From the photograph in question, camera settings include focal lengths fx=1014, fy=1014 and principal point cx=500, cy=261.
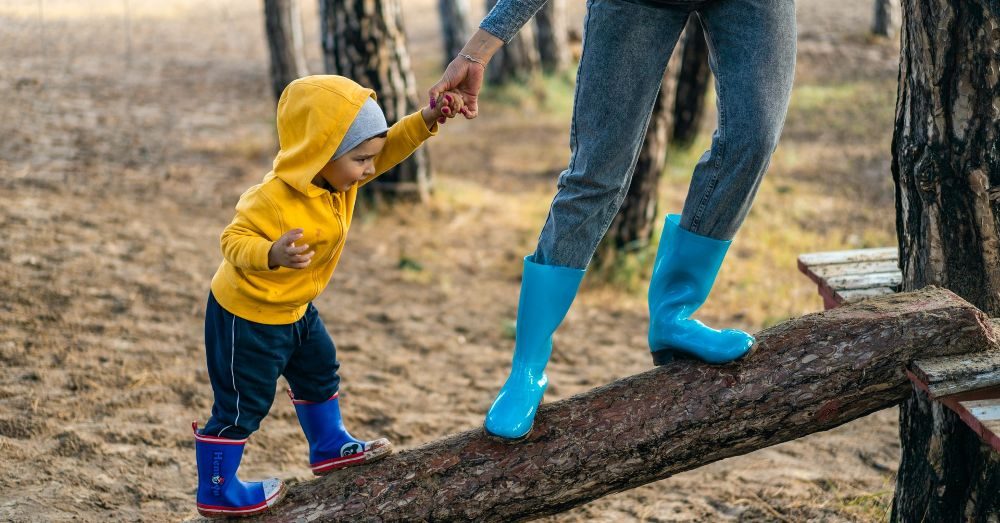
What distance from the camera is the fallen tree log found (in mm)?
2701

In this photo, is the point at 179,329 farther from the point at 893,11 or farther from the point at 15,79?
the point at 893,11

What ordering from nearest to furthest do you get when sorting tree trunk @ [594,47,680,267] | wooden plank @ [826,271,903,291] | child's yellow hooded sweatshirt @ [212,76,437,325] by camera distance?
child's yellow hooded sweatshirt @ [212,76,437,325], wooden plank @ [826,271,903,291], tree trunk @ [594,47,680,267]

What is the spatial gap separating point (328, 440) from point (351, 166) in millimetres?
819

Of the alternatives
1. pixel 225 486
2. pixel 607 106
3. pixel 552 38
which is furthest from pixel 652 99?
pixel 552 38

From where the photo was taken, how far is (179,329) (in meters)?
4.99

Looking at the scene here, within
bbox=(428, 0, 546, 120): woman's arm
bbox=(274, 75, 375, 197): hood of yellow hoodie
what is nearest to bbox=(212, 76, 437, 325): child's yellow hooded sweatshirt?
bbox=(274, 75, 375, 197): hood of yellow hoodie

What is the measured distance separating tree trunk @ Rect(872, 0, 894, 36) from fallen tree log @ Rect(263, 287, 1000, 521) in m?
11.2

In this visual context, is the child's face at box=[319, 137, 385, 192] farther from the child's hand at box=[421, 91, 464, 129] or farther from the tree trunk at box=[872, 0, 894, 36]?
the tree trunk at box=[872, 0, 894, 36]

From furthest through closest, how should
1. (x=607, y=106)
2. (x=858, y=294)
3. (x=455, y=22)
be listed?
(x=455, y=22), (x=858, y=294), (x=607, y=106)

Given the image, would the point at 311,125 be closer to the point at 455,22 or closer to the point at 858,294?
the point at 858,294

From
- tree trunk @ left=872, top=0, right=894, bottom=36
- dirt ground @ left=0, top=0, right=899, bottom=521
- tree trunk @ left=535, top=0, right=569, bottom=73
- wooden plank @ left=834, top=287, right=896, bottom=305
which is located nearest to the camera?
wooden plank @ left=834, top=287, right=896, bottom=305

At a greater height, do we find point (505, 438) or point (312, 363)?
point (312, 363)

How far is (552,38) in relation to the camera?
11727mm

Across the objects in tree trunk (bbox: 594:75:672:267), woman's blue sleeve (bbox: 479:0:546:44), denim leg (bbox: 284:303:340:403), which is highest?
woman's blue sleeve (bbox: 479:0:546:44)
